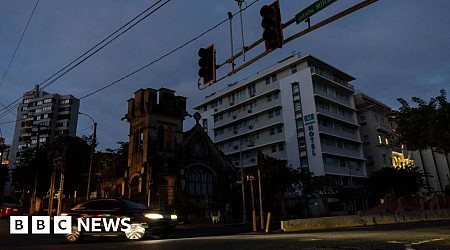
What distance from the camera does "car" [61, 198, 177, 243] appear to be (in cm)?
1175

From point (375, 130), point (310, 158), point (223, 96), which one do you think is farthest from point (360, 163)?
point (223, 96)

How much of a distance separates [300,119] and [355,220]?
33.9 m

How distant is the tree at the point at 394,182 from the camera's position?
45.5 metres

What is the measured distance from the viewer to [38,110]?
98562 mm

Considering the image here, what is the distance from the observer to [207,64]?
1130 centimetres

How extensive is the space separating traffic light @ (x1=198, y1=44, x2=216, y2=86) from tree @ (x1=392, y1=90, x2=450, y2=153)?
1311 cm

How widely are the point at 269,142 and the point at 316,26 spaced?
159ft

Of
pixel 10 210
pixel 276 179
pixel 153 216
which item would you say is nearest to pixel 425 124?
pixel 153 216

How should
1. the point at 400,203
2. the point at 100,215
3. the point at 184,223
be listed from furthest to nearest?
1. the point at 400,203
2. the point at 184,223
3. the point at 100,215

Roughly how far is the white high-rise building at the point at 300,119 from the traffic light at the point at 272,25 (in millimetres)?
42196

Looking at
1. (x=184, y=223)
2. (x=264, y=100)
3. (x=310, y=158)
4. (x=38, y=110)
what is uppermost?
(x=38, y=110)

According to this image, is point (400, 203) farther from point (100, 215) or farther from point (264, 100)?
point (264, 100)

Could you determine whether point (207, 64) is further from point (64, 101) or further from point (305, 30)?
point (64, 101)

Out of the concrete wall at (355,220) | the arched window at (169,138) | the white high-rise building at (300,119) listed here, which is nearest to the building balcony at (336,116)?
the white high-rise building at (300,119)
